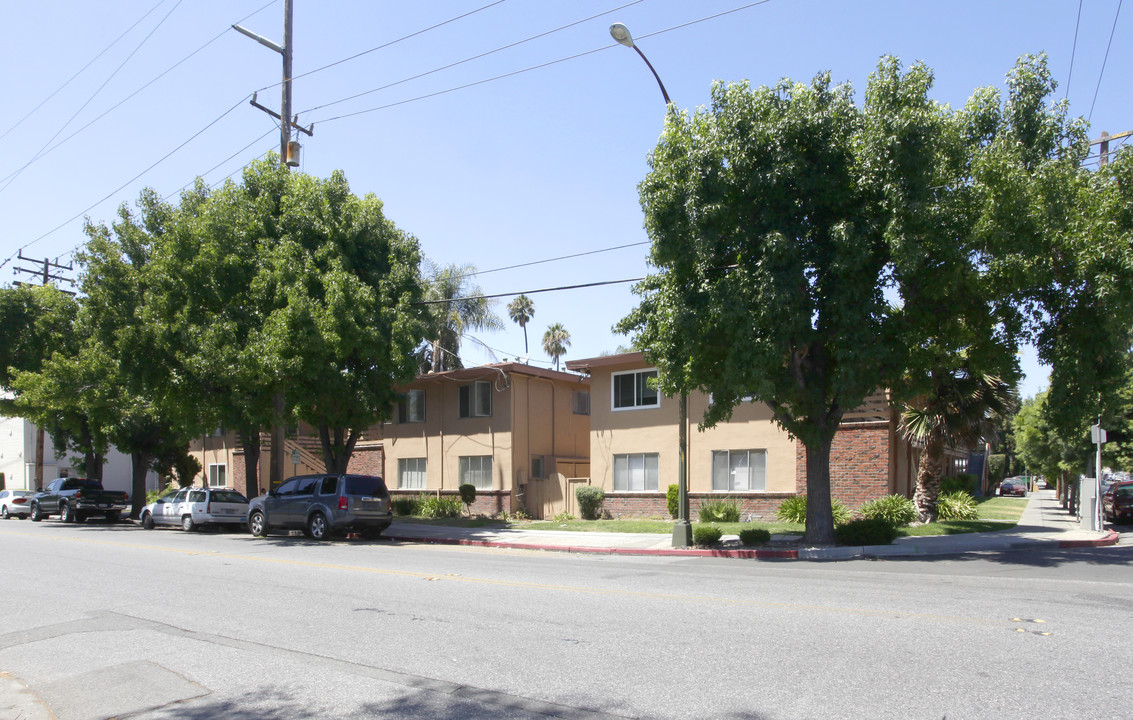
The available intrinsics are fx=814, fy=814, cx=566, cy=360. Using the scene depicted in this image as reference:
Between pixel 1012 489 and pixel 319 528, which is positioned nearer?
pixel 319 528

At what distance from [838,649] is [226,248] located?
21.4m

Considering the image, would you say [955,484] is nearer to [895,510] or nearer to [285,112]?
[895,510]

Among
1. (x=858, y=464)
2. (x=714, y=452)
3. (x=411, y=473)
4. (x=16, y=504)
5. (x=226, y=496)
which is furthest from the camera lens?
(x=16, y=504)

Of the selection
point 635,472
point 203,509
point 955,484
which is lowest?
point 203,509

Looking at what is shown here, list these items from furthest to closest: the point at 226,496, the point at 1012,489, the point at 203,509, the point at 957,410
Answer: the point at 1012,489, the point at 226,496, the point at 203,509, the point at 957,410

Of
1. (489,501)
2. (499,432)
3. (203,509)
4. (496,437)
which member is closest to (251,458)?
(203,509)

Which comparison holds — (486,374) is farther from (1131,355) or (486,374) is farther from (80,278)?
(1131,355)

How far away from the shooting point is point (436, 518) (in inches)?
1170

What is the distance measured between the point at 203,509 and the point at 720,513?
55.0 ft

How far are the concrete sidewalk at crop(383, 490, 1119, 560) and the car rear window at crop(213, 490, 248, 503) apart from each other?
6480mm

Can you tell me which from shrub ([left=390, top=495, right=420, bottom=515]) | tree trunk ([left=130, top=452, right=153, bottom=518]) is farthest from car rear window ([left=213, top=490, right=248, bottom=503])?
tree trunk ([left=130, top=452, right=153, bottom=518])

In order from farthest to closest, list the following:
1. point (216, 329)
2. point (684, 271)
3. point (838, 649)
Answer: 1. point (216, 329)
2. point (684, 271)
3. point (838, 649)

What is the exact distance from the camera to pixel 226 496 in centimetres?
2731

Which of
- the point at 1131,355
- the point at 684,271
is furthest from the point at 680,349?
the point at 1131,355
